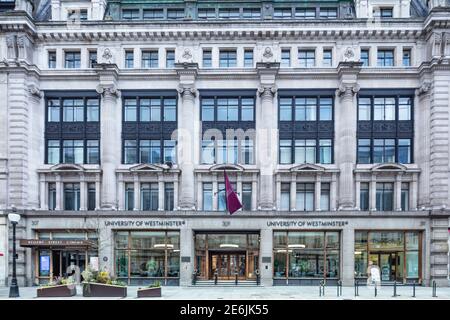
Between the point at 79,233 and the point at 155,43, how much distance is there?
16312 mm

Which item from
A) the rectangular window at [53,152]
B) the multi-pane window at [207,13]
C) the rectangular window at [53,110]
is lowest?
the rectangular window at [53,152]

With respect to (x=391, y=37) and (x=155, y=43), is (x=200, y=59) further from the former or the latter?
(x=391, y=37)

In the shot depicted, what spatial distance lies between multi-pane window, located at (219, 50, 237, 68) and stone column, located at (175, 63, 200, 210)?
7.87 feet

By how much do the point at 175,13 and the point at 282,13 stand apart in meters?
9.11

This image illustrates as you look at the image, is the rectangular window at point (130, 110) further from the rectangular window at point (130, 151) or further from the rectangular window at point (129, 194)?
the rectangular window at point (129, 194)

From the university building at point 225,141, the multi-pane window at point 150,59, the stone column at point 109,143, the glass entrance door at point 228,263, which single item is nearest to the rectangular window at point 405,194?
the university building at point 225,141

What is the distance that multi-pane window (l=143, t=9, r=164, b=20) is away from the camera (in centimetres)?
3750

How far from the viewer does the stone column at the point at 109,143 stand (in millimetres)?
34438

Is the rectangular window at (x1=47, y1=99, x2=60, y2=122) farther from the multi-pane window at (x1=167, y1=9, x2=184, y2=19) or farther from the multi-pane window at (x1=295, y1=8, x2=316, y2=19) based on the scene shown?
the multi-pane window at (x1=295, y1=8, x2=316, y2=19)

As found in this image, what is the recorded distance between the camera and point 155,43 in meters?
35.5

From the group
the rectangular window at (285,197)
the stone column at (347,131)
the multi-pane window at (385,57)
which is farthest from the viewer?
the multi-pane window at (385,57)

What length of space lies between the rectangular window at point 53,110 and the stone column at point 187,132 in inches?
395
